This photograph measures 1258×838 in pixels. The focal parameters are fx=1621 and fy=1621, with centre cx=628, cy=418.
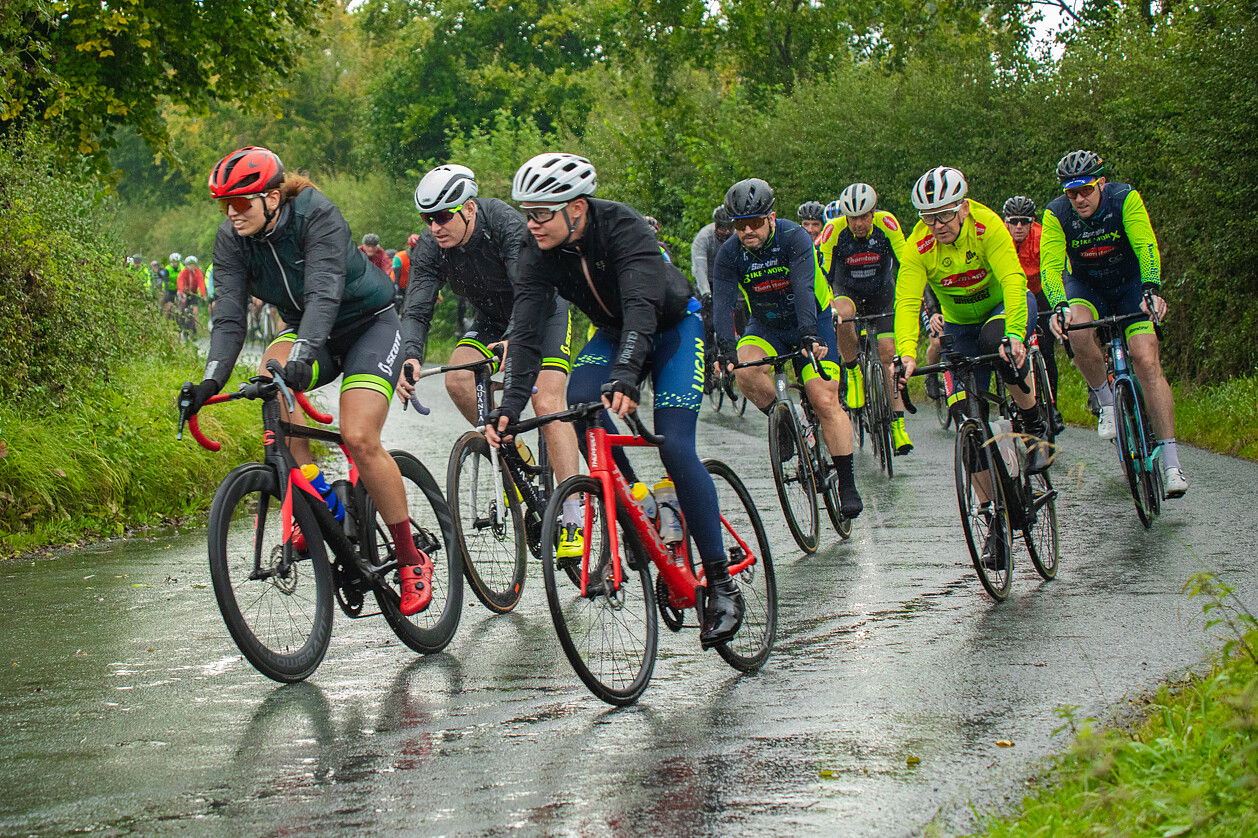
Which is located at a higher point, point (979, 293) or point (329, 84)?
point (329, 84)

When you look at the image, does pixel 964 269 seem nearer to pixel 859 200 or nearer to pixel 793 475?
pixel 793 475

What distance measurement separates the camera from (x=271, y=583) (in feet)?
20.2

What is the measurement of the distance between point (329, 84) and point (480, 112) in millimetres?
23778

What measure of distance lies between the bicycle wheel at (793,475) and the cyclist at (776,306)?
0.18 ft

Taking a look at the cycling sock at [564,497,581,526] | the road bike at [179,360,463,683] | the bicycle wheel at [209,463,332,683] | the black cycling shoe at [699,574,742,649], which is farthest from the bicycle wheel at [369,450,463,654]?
the black cycling shoe at [699,574,742,649]

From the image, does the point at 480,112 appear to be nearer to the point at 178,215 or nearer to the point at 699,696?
the point at 178,215

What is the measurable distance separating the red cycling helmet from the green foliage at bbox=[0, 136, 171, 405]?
18.4 feet

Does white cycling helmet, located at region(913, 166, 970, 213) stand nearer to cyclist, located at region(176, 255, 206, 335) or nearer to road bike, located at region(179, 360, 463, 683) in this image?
road bike, located at region(179, 360, 463, 683)

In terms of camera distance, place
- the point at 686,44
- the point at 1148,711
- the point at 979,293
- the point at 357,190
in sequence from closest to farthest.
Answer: the point at 1148,711
the point at 979,293
the point at 686,44
the point at 357,190

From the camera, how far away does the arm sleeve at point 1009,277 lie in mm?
8266

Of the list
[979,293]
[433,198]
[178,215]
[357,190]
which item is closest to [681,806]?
[433,198]

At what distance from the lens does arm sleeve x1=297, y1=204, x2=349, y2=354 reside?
20.7 ft

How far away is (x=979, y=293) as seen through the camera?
30.5 ft

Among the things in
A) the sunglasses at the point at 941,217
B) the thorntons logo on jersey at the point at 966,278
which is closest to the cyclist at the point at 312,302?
the sunglasses at the point at 941,217
